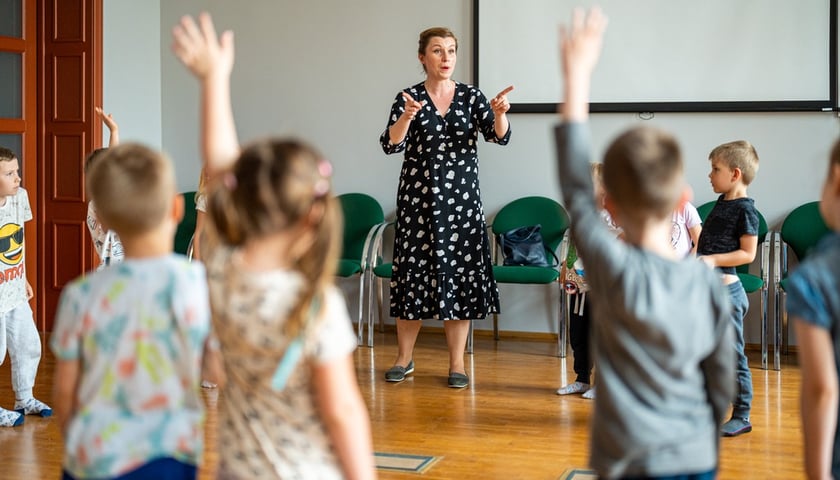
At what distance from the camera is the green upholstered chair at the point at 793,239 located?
5465mm

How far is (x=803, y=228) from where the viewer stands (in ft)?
18.3

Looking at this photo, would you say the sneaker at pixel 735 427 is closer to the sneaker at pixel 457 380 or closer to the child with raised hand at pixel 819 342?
the sneaker at pixel 457 380

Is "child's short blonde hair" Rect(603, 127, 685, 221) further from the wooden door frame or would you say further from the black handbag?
the wooden door frame

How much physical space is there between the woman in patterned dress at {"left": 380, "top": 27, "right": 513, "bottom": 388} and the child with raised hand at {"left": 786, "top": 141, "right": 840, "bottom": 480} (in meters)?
3.06

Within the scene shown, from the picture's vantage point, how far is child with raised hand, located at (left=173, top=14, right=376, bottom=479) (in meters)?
1.44

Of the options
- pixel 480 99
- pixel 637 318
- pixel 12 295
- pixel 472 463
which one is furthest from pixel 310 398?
pixel 480 99

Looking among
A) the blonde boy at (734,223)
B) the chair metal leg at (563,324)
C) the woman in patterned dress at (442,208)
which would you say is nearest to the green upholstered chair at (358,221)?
the chair metal leg at (563,324)

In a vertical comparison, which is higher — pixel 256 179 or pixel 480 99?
pixel 480 99

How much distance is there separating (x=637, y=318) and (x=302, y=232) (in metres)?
0.54

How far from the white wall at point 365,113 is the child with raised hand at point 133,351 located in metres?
4.48

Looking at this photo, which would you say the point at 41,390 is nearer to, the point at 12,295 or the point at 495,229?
the point at 12,295

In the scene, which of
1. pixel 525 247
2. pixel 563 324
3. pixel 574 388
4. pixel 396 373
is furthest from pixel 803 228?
pixel 396 373

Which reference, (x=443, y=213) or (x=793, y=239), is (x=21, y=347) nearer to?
(x=443, y=213)

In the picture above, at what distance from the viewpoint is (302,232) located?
1.51 m
